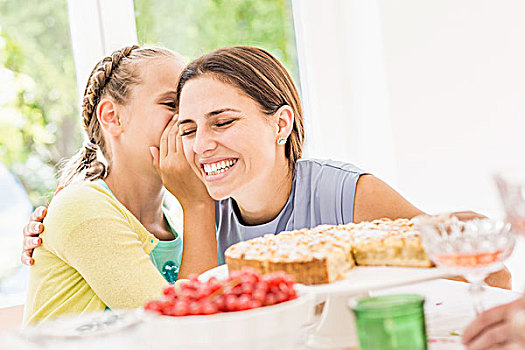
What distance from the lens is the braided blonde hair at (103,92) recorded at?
185 centimetres

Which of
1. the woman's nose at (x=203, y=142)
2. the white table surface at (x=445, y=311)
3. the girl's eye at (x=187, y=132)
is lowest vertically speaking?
the white table surface at (x=445, y=311)

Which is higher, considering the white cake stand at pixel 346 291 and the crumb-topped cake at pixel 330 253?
the crumb-topped cake at pixel 330 253

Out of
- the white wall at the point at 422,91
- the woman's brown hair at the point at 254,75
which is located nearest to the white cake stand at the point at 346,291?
the woman's brown hair at the point at 254,75

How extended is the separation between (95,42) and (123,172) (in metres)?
1.08

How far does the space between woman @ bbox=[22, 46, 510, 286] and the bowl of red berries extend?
85 cm

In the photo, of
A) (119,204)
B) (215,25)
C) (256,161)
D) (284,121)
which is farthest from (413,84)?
(119,204)

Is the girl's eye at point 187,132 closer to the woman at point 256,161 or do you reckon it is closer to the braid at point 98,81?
the woman at point 256,161

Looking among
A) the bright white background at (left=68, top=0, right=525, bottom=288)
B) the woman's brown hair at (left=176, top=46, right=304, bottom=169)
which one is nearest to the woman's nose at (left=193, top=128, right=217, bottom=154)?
the woman's brown hair at (left=176, top=46, right=304, bottom=169)

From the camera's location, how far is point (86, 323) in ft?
2.73

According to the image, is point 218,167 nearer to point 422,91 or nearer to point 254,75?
point 254,75

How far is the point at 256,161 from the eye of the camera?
5.66 feet

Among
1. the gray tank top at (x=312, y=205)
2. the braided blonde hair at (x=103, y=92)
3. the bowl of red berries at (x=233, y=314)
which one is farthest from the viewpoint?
the braided blonde hair at (x=103, y=92)

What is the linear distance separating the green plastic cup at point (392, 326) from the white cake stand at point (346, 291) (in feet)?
0.35

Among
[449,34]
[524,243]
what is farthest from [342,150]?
[524,243]
